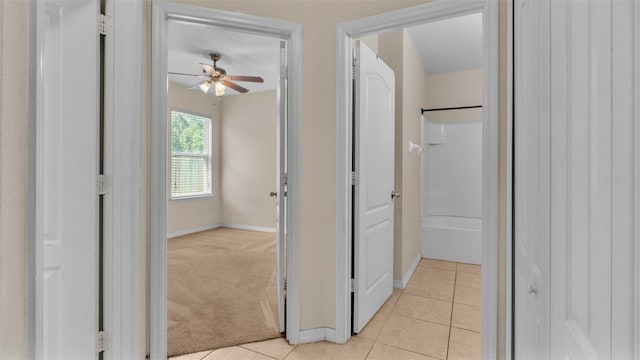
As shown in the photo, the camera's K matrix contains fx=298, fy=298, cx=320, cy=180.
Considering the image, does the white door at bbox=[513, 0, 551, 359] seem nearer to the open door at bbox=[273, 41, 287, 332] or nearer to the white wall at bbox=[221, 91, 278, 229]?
the open door at bbox=[273, 41, 287, 332]

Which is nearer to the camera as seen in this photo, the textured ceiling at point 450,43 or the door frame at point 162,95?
the door frame at point 162,95

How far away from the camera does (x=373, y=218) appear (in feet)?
7.43

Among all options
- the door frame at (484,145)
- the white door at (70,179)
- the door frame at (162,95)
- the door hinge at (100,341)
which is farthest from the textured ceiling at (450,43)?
the door hinge at (100,341)

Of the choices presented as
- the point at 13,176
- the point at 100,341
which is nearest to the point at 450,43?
the point at 13,176

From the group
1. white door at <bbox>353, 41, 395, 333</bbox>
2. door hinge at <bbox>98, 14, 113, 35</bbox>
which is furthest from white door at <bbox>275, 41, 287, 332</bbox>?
door hinge at <bbox>98, 14, 113, 35</bbox>

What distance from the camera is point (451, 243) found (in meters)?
3.79

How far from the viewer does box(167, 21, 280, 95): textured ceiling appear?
332cm

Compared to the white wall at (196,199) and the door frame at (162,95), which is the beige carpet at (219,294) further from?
the white wall at (196,199)

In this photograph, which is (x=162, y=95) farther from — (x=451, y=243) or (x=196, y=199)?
(x=196, y=199)

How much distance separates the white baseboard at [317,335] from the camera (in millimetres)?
1954

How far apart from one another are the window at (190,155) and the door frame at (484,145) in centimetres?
414

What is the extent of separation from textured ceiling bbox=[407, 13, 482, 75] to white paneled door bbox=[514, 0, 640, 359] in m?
2.41

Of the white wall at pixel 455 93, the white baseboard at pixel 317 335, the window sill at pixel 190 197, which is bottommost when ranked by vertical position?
the white baseboard at pixel 317 335

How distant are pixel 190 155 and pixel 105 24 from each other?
4399 mm
